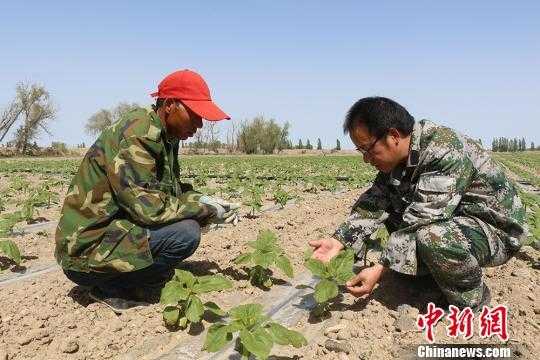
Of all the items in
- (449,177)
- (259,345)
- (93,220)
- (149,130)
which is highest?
(149,130)

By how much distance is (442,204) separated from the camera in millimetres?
2736

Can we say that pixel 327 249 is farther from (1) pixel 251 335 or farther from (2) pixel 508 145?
(2) pixel 508 145

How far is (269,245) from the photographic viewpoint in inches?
142

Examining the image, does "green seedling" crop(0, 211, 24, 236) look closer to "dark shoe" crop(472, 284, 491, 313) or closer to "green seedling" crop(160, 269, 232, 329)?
"green seedling" crop(160, 269, 232, 329)

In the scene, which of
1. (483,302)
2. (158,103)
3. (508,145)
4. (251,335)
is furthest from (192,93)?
(508,145)

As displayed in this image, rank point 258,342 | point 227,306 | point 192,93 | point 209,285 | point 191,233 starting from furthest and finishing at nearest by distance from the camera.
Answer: point 227,306 → point 191,233 → point 192,93 → point 209,285 → point 258,342

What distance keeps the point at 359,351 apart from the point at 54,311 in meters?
2.01

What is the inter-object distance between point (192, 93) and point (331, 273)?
1378 millimetres

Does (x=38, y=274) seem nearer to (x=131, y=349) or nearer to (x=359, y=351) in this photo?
(x=131, y=349)

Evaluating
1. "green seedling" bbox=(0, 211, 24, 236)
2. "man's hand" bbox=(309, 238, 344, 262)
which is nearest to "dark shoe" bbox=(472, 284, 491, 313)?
"man's hand" bbox=(309, 238, 344, 262)

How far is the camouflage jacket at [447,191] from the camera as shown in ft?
9.01

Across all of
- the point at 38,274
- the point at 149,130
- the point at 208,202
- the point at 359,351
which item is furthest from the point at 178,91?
the point at 38,274

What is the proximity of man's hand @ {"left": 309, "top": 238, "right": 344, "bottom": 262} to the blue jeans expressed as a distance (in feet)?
2.58

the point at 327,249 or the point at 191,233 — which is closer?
the point at 191,233
